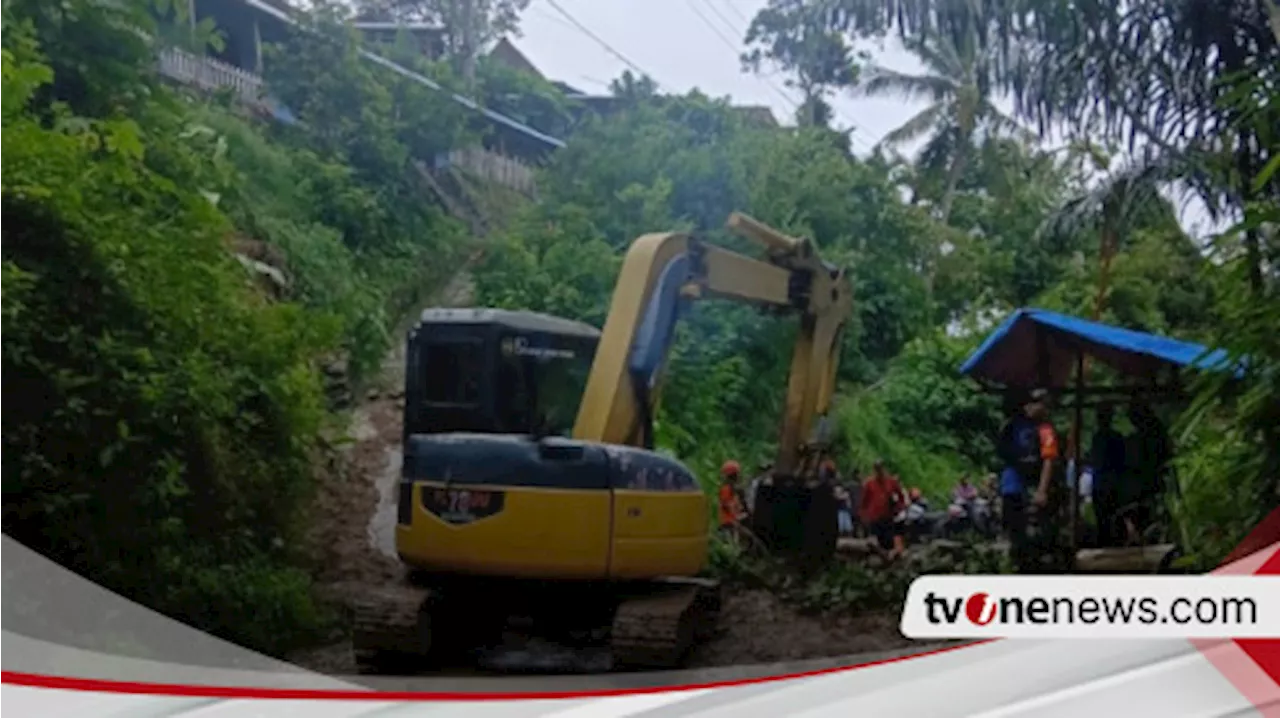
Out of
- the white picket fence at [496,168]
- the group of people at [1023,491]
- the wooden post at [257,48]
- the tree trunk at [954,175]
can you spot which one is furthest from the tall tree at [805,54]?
the wooden post at [257,48]

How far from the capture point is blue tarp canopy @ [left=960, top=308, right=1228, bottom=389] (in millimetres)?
1059

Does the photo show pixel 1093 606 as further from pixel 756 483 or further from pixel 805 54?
pixel 805 54

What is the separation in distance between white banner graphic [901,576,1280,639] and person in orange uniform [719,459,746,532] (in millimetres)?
180

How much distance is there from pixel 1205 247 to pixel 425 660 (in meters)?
0.79

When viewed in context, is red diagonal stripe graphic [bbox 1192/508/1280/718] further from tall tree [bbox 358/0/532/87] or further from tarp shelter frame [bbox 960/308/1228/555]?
tall tree [bbox 358/0/532/87]

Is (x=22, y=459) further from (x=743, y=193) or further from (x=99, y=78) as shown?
(x=743, y=193)

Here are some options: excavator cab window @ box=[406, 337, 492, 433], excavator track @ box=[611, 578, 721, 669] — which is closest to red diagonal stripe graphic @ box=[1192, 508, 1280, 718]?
excavator track @ box=[611, 578, 721, 669]

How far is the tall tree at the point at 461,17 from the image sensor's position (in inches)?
42.2

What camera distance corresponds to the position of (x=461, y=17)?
1080 millimetres

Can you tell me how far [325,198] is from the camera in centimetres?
107

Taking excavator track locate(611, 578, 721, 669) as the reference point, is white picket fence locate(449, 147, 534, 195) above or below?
above

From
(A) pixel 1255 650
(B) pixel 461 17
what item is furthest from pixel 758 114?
(A) pixel 1255 650

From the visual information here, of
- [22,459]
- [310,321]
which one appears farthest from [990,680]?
[22,459]

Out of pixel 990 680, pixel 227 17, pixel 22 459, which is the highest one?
pixel 227 17
